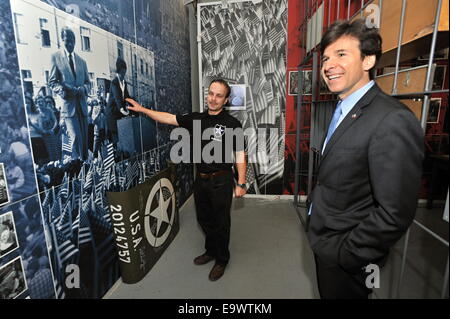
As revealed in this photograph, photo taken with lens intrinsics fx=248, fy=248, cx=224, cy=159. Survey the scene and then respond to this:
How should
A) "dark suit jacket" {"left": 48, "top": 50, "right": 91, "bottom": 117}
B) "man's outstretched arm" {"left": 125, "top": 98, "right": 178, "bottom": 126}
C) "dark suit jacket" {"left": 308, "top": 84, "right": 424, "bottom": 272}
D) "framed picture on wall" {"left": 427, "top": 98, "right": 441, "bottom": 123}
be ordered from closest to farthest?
"dark suit jacket" {"left": 308, "top": 84, "right": 424, "bottom": 272}, "dark suit jacket" {"left": 48, "top": 50, "right": 91, "bottom": 117}, "man's outstretched arm" {"left": 125, "top": 98, "right": 178, "bottom": 126}, "framed picture on wall" {"left": 427, "top": 98, "right": 441, "bottom": 123}

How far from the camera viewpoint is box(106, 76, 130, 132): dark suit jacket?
1854 millimetres

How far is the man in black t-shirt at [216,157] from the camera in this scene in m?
2.13

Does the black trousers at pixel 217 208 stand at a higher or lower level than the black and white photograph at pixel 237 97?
lower

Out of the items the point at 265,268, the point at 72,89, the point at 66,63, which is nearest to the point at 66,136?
the point at 72,89

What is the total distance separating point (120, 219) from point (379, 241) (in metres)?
1.65

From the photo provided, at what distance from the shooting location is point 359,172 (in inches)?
40.1

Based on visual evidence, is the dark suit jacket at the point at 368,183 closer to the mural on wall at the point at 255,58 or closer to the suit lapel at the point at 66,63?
the suit lapel at the point at 66,63

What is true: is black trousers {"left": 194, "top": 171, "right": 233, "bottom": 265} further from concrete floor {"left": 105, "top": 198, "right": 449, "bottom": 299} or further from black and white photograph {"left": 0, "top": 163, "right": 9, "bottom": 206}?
black and white photograph {"left": 0, "top": 163, "right": 9, "bottom": 206}

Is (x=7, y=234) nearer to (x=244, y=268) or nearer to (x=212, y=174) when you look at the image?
(x=212, y=174)

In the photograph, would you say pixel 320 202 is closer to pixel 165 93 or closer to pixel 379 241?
pixel 379 241

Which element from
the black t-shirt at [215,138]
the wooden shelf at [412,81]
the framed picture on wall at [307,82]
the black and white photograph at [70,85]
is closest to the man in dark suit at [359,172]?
the wooden shelf at [412,81]

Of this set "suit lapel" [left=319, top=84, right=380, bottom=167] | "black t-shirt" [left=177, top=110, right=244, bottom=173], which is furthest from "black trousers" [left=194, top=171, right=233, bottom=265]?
"suit lapel" [left=319, top=84, right=380, bottom=167]

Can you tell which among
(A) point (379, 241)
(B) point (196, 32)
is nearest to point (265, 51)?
(B) point (196, 32)

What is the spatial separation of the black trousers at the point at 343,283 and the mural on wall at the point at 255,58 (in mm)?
2863
